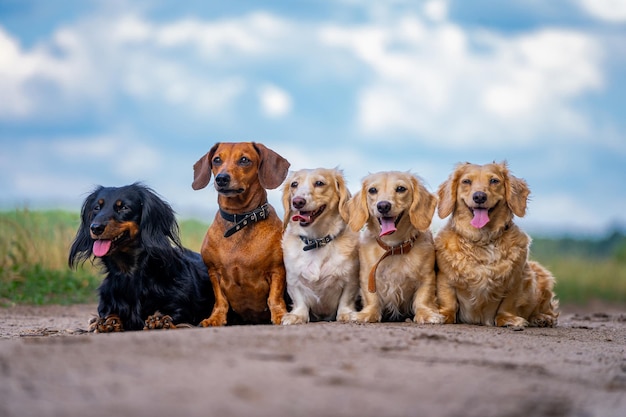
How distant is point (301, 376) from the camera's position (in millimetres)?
3814

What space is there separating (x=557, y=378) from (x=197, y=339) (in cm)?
201

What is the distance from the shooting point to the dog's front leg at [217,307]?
20.9 feet

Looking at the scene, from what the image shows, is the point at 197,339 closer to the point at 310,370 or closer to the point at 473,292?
the point at 310,370

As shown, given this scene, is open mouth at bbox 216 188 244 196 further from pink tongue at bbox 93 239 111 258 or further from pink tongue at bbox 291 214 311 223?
pink tongue at bbox 93 239 111 258

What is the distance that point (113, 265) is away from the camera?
6.40 metres

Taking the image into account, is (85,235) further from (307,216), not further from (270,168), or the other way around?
(307,216)

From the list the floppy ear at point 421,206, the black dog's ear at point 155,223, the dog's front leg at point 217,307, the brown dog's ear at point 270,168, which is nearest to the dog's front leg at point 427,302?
the floppy ear at point 421,206

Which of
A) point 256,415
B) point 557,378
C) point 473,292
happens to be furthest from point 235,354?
point 473,292

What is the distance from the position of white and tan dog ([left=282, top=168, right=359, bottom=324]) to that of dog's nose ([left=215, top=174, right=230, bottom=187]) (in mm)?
513

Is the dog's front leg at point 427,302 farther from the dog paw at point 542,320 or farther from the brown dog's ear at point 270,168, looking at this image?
the brown dog's ear at point 270,168

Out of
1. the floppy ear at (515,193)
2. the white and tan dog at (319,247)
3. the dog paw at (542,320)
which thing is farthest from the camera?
the dog paw at (542,320)

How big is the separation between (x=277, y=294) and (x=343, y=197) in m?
0.94

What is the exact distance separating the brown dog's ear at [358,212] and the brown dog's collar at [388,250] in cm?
29

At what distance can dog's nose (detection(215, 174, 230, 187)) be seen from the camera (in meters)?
6.23
